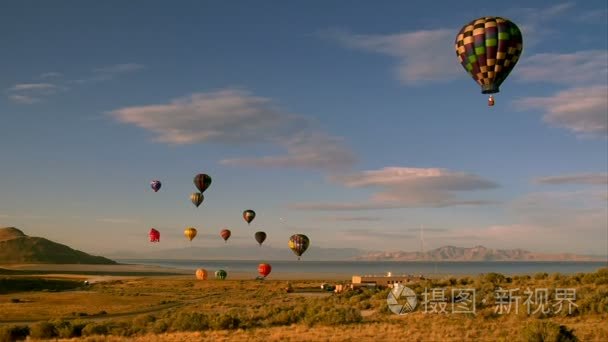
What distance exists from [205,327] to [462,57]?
80.2 ft

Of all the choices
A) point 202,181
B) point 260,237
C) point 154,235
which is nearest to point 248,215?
point 260,237

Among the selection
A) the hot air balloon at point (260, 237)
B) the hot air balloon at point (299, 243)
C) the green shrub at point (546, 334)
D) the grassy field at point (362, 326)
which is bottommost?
the grassy field at point (362, 326)

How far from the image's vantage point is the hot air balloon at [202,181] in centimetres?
8169

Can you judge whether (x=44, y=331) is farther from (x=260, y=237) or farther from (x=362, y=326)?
(x=260, y=237)

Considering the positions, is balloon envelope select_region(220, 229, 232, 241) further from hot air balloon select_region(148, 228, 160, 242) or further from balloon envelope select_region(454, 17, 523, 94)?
balloon envelope select_region(454, 17, 523, 94)

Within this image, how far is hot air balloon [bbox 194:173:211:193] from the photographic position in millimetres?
81688

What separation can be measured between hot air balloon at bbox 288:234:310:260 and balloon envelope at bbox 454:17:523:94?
3940 centimetres

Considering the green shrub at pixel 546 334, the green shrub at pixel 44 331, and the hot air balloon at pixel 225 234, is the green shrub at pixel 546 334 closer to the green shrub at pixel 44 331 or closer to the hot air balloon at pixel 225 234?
the green shrub at pixel 44 331

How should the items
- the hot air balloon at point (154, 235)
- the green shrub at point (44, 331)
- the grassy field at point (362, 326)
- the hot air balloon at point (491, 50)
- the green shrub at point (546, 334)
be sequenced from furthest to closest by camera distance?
1. the hot air balloon at point (154, 235)
2. the hot air balloon at point (491, 50)
3. the green shrub at point (44, 331)
4. the grassy field at point (362, 326)
5. the green shrub at point (546, 334)

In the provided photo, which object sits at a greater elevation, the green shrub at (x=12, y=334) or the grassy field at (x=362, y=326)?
the grassy field at (x=362, y=326)

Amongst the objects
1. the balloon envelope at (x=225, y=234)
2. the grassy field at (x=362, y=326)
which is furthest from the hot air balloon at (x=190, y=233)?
the grassy field at (x=362, y=326)

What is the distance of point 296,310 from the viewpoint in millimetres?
36938

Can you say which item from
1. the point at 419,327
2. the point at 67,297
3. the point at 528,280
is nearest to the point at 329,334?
the point at 419,327

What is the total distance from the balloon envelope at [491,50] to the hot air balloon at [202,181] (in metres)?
48.8
